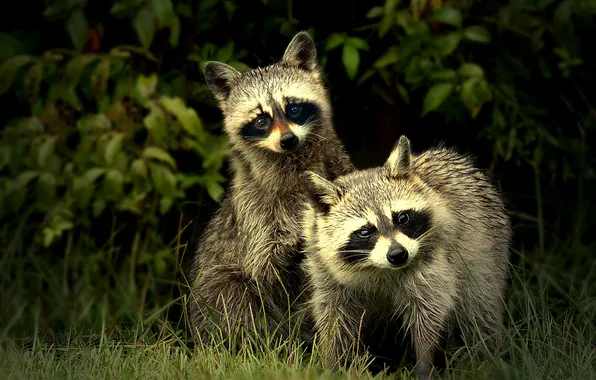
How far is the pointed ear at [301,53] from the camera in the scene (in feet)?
16.9

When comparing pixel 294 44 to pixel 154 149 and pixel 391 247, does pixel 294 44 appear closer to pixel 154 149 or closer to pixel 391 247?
pixel 154 149

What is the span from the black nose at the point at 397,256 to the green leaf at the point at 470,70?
1605 mm

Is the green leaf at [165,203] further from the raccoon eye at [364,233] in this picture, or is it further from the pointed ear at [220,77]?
the raccoon eye at [364,233]

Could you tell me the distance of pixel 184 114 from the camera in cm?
545

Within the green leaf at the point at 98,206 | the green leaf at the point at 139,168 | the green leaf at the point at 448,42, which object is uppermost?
the green leaf at the point at 448,42

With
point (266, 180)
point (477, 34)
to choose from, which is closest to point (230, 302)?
point (266, 180)

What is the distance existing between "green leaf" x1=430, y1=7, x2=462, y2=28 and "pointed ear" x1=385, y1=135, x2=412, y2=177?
98 cm

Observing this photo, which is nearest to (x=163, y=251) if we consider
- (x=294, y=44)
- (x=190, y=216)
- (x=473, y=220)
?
(x=190, y=216)

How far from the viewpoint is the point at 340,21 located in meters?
5.92

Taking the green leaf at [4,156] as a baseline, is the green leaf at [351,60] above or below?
above

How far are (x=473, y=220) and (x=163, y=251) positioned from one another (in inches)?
78.4

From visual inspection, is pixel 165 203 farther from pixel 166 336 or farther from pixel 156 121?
pixel 166 336

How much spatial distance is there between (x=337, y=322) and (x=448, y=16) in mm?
1747

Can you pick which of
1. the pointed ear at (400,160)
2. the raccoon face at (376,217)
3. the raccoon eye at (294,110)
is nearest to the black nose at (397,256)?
the raccoon face at (376,217)
